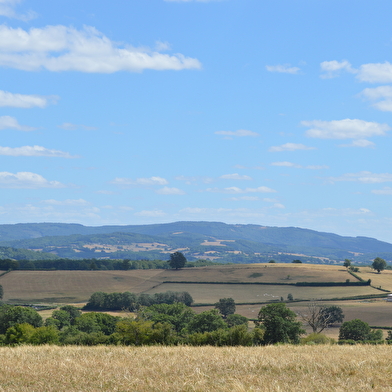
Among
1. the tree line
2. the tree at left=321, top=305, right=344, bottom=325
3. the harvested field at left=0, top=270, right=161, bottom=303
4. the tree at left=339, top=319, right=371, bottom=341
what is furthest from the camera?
the harvested field at left=0, top=270, right=161, bottom=303

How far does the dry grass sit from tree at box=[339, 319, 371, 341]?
78047 mm

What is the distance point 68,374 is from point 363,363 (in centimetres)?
1290

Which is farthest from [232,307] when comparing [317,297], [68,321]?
[68,321]

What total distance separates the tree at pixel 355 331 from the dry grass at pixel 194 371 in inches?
3073

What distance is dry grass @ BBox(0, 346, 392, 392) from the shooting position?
17.2 meters

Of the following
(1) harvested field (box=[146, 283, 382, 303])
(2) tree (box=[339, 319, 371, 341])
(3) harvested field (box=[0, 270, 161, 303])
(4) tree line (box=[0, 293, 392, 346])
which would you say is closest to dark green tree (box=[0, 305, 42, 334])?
(4) tree line (box=[0, 293, 392, 346])

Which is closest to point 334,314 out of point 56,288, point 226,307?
point 226,307

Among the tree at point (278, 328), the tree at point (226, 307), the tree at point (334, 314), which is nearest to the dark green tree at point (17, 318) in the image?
the tree at point (278, 328)

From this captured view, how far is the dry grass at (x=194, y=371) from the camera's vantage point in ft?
56.3

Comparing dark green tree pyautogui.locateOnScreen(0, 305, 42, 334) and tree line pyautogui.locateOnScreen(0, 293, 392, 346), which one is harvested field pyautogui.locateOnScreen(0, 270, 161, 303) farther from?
dark green tree pyautogui.locateOnScreen(0, 305, 42, 334)

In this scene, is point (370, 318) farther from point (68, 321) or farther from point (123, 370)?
point (123, 370)

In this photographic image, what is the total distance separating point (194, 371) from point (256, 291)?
160275 mm

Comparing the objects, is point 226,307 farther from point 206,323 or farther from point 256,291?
point 206,323

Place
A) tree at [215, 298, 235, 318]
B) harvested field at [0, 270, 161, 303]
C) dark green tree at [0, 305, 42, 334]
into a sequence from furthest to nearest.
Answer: harvested field at [0, 270, 161, 303] < tree at [215, 298, 235, 318] < dark green tree at [0, 305, 42, 334]
